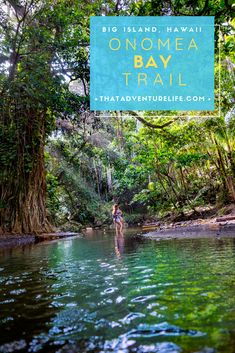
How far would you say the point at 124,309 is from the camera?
7.99 ft

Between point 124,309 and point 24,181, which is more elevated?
point 24,181

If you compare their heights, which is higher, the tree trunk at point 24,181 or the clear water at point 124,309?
the tree trunk at point 24,181

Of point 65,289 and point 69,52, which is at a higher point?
point 69,52

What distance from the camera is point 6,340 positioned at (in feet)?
6.43

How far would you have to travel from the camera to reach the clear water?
1.81 m

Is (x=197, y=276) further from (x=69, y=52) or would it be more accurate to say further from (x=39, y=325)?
(x=69, y=52)

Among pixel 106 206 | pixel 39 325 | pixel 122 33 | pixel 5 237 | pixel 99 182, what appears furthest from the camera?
pixel 99 182

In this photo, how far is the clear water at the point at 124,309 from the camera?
1.81 m

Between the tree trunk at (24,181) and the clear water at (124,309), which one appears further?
the tree trunk at (24,181)

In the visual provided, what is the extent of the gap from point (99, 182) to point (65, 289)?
87.0 feet

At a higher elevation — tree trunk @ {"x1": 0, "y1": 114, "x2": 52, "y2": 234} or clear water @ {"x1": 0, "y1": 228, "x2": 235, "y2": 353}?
tree trunk @ {"x1": 0, "y1": 114, "x2": 52, "y2": 234}

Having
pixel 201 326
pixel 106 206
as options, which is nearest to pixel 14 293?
pixel 201 326

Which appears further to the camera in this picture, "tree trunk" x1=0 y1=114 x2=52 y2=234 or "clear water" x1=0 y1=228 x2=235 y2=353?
"tree trunk" x1=0 y1=114 x2=52 y2=234

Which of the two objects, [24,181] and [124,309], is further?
[24,181]
